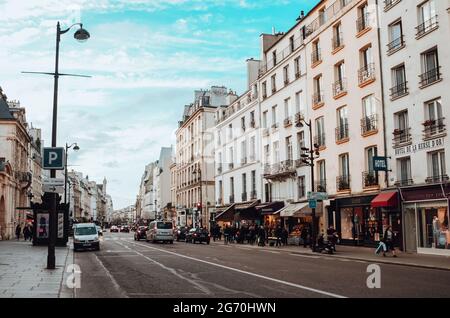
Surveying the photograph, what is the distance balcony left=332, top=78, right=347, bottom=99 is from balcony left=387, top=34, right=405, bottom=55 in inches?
192

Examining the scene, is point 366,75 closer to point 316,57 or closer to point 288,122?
point 316,57

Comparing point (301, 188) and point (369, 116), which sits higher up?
point (369, 116)

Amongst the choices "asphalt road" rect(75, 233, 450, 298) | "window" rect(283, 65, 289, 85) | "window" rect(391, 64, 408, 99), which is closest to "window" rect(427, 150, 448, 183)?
"window" rect(391, 64, 408, 99)

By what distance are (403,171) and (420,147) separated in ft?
7.17

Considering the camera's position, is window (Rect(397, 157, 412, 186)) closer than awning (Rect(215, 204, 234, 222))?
Yes

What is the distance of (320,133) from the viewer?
35906 mm

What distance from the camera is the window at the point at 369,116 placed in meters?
29.1

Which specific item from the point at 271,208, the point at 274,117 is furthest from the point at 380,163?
the point at 274,117

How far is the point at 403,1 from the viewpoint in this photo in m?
26.6

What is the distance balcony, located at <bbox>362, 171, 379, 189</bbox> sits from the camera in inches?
1128

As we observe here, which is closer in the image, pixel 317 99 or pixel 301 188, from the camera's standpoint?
pixel 317 99

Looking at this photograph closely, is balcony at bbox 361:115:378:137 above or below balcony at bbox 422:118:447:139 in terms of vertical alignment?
above

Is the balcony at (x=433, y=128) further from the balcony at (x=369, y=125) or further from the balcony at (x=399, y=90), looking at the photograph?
the balcony at (x=369, y=125)

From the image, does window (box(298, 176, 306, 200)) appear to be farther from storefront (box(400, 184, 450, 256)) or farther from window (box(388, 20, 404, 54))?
window (box(388, 20, 404, 54))
